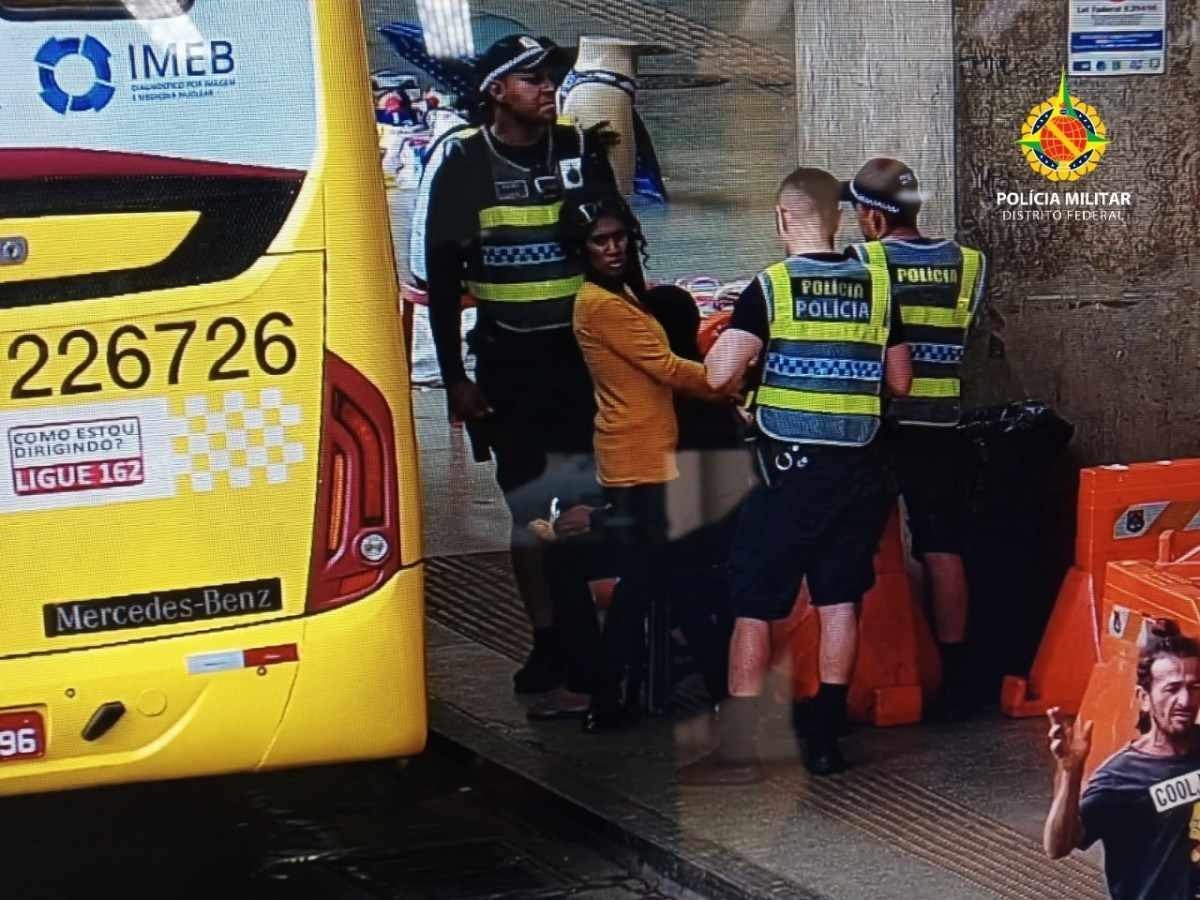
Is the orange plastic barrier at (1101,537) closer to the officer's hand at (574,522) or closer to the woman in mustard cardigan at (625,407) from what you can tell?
the woman in mustard cardigan at (625,407)

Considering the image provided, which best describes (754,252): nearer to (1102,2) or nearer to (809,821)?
(1102,2)

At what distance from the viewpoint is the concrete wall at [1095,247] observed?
295 inches

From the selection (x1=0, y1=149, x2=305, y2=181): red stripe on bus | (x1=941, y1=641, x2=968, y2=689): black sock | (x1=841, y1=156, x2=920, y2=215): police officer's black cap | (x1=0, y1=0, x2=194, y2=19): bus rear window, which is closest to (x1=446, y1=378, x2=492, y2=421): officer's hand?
(x1=841, y1=156, x2=920, y2=215): police officer's black cap

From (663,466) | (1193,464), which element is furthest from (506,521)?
(1193,464)

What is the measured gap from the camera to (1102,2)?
7449 millimetres

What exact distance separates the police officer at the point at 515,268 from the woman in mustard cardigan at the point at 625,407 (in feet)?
0.26

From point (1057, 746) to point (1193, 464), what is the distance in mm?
1908

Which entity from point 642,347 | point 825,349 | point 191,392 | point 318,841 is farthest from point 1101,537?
point 191,392

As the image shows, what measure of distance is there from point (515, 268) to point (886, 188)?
4.02ft

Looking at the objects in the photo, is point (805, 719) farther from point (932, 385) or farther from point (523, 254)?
point (523, 254)

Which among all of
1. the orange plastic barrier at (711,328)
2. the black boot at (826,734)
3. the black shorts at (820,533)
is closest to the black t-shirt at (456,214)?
the orange plastic barrier at (711,328)

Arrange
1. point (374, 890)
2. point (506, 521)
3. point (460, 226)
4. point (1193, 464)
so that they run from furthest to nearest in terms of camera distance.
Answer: point (506, 521) < point (460, 226) < point (1193, 464) < point (374, 890)

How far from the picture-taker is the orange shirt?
23.1 ft

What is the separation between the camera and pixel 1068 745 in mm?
5086
